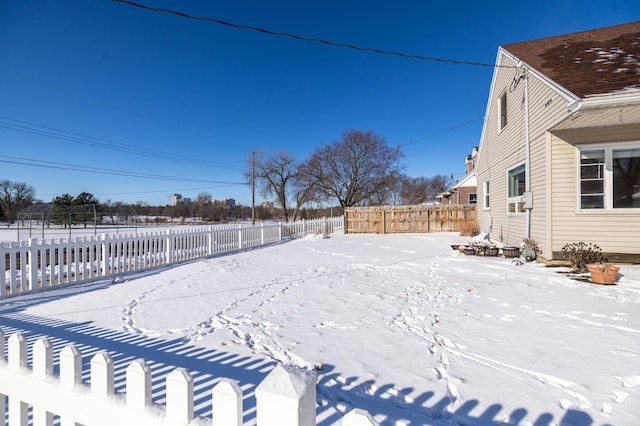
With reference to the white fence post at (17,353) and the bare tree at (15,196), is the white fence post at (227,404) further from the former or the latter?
the bare tree at (15,196)

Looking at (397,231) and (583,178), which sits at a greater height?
(583,178)

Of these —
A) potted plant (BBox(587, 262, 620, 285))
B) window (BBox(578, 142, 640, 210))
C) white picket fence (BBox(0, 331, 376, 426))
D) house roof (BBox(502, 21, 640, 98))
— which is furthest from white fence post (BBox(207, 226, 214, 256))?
window (BBox(578, 142, 640, 210))

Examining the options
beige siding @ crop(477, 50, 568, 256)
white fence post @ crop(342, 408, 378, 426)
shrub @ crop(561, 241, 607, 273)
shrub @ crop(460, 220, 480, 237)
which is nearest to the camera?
white fence post @ crop(342, 408, 378, 426)

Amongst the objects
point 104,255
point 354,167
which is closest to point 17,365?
point 104,255

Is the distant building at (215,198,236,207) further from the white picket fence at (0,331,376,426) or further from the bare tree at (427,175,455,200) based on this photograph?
the white picket fence at (0,331,376,426)

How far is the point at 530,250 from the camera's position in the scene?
767 cm

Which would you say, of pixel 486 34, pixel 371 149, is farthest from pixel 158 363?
pixel 371 149

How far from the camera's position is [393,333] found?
11.4 ft

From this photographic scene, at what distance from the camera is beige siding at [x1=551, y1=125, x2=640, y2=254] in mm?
6581

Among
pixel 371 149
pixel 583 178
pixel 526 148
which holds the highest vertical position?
pixel 371 149

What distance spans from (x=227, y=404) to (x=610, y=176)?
29.5ft

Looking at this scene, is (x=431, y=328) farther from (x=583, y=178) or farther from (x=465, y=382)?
(x=583, y=178)

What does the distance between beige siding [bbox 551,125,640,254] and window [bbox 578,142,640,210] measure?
6.0 inches

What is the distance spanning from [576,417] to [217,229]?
9698 millimetres
